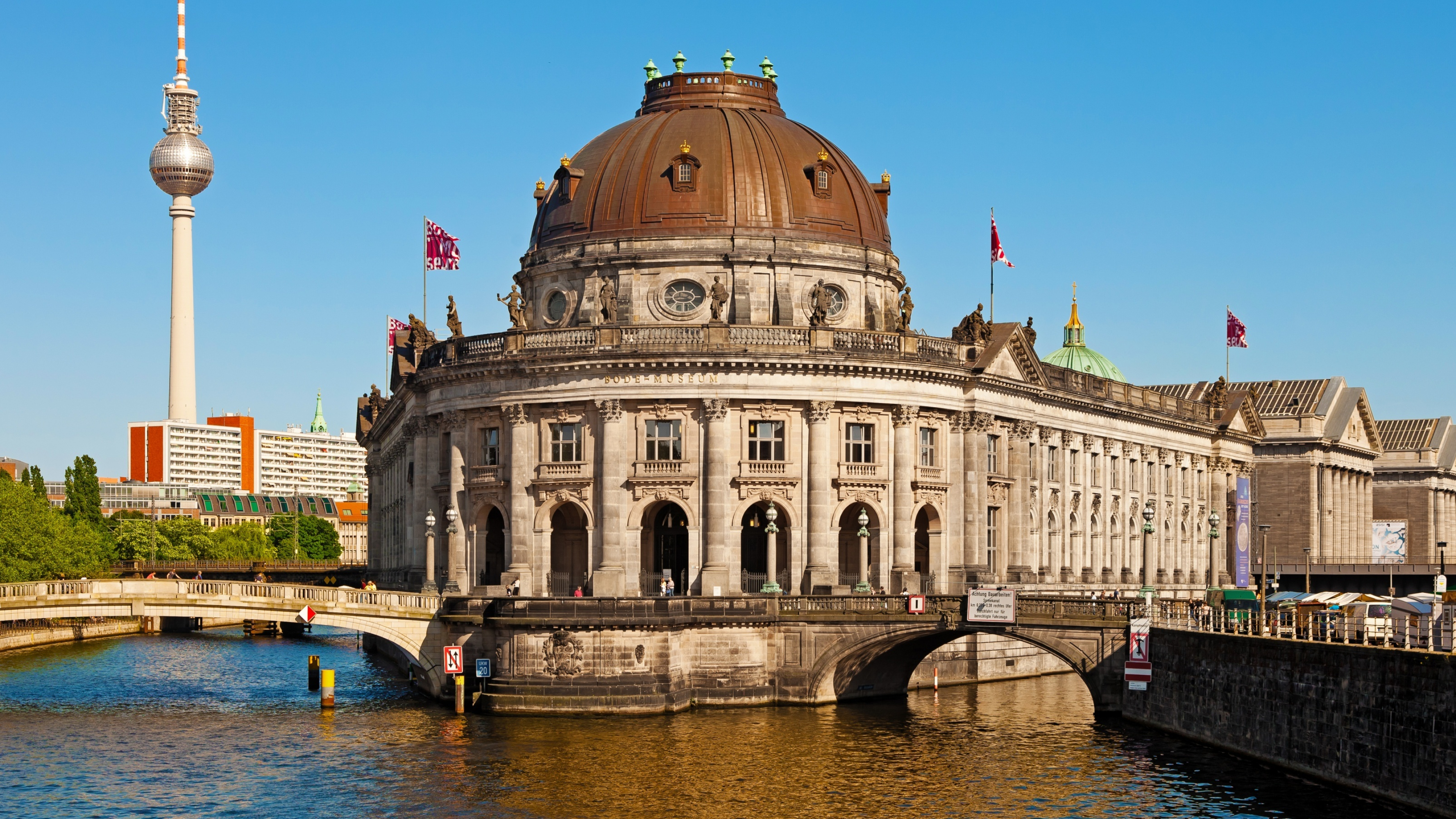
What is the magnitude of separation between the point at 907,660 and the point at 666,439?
1545 centimetres

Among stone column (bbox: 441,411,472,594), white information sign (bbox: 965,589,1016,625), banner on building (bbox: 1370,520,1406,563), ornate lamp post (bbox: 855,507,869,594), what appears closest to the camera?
white information sign (bbox: 965,589,1016,625)

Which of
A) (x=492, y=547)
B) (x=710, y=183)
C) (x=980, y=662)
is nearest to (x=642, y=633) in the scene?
(x=980, y=662)

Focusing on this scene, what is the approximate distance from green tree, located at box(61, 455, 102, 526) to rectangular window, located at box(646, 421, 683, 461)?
96826 mm

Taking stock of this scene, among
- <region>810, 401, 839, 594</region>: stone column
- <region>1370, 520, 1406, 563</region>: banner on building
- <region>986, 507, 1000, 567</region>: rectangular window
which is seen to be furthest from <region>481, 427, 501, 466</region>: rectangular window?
<region>1370, 520, 1406, 563</region>: banner on building

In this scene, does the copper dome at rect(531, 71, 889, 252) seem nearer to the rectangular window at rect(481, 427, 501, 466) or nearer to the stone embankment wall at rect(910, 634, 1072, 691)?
the rectangular window at rect(481, 427, 501, 466)

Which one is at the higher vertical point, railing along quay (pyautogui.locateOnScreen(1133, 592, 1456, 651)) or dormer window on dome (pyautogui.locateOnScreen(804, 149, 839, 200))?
dormer window on dome (pyautogui.locateOnScreen(804, 149, 839, 200))

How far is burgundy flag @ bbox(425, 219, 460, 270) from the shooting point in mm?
99125

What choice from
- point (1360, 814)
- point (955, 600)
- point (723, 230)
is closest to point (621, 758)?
point (955, 600)

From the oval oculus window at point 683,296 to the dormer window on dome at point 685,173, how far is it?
489cm

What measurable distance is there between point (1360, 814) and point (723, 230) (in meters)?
50.9

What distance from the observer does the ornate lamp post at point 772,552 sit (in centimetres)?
8056

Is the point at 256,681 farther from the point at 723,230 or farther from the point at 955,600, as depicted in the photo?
the point at 955,600

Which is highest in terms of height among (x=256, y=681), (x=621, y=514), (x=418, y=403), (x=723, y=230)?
(x=723, y=230)

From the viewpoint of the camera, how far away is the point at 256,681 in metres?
93.2
